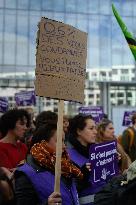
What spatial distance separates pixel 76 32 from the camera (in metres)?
3.52

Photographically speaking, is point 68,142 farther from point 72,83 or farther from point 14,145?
point 72,83

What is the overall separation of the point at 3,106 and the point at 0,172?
965 centimetres

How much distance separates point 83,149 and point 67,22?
2892 centimetres

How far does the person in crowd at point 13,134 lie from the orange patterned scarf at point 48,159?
1.07 m

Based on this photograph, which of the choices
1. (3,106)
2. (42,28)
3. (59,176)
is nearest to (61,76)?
(42,28)

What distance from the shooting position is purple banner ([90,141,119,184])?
3785mm

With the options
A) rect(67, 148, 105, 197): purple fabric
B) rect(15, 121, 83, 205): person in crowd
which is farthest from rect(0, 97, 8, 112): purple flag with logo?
rect(15, 121, 83, 205): person in crowd

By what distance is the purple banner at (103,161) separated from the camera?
3.79 m

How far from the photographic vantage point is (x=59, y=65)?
Result: 3367 millimetres

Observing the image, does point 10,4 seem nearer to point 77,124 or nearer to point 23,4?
point 23,4

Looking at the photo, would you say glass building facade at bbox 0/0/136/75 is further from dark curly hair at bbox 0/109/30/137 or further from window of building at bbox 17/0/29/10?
dark curly hair at bbox 0/109/30/137

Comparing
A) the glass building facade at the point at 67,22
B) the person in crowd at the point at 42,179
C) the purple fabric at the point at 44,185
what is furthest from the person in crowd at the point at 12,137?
the glass building facade at the point at 67,22

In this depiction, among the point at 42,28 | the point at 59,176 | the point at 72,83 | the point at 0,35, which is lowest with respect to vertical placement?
the point at 59,176

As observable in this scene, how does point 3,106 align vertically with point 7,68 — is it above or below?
below
